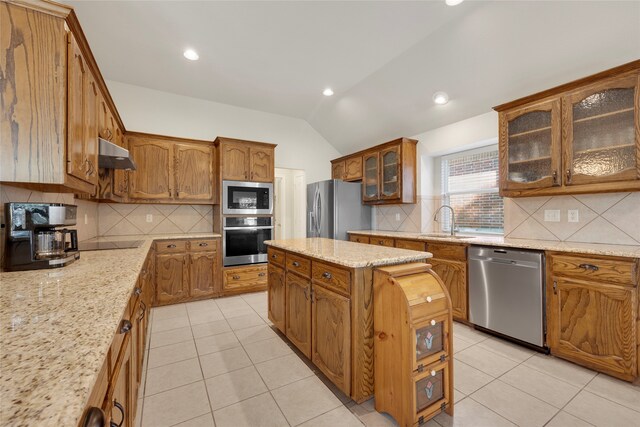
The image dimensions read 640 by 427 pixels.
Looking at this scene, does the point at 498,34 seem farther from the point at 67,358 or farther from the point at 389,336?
the point at 67,358

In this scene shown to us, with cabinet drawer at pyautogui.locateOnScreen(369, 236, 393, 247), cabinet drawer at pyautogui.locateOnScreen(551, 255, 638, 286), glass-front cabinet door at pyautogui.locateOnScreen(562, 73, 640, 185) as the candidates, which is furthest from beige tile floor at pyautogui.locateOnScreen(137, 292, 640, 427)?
glass-front cabinet door at pyautogui.locateOnScreen(562, 73, 640, 185)

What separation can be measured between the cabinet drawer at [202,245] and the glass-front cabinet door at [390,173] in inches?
103

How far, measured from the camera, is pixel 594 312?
1996mm

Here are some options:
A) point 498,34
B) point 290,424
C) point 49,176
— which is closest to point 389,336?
point 290,424

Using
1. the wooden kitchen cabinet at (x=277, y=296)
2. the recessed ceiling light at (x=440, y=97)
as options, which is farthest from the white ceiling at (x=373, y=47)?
the wooden kitchen cabinet at (x=277, y=296)

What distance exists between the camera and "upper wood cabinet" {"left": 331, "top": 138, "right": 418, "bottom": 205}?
13.1 feet

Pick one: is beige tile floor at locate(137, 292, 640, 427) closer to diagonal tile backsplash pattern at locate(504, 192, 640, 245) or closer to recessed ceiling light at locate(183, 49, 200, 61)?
diagonal tile backsplash pattern at locate(504, 192, 640, 245)

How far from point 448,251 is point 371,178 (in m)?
1.99

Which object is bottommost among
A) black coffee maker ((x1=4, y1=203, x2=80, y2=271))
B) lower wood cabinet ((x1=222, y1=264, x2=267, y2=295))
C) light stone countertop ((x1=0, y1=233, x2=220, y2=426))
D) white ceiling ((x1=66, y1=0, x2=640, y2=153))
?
lower wood cabinet ((x1=222, y1=264, x2=267, y2=295))

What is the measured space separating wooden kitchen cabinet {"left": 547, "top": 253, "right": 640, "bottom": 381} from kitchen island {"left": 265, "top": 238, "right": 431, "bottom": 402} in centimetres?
126

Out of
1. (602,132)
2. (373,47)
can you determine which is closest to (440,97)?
(373,47)

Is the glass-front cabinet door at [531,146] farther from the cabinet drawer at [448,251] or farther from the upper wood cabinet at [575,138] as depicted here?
the cabinet drawer at [448,251]

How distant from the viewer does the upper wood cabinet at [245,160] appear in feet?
12.7

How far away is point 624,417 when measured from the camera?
1564 mm
